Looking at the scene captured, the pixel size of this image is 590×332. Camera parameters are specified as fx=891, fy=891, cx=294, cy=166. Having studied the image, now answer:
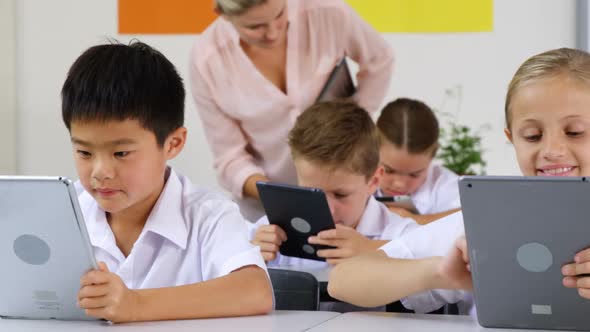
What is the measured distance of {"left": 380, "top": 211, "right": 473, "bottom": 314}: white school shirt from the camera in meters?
1.72

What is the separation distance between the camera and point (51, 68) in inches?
197

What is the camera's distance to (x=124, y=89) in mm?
1720

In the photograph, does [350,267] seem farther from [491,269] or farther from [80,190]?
[80,190]

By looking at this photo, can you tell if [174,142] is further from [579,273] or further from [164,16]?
[164,16]

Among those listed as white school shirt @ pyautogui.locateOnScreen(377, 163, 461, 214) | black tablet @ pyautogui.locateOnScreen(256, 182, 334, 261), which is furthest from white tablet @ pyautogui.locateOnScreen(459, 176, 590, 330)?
white school shirt @ pyautogui.locateOnScreen(377, 163, 461, 214)

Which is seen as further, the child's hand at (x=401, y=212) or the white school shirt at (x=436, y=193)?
the white school shirt at (x=436, y=193)

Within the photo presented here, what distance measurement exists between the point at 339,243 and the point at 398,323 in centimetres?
93

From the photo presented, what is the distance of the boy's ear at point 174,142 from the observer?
1838mm

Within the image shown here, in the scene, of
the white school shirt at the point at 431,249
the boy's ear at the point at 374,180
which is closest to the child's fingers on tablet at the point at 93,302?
the white school shirt at the point at 431,249

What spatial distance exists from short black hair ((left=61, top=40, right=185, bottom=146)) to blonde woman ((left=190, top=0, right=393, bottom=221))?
1.40 meters

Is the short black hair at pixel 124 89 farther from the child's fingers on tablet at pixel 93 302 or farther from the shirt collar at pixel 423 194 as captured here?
the shirt collar at pixel 423 194

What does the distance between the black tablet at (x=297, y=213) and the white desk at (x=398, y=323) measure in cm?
74

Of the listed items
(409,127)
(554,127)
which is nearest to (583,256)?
(554,127)

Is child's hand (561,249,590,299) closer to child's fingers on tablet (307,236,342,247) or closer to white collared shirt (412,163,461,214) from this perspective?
child's fingers on tablet (307,236,342,247)
